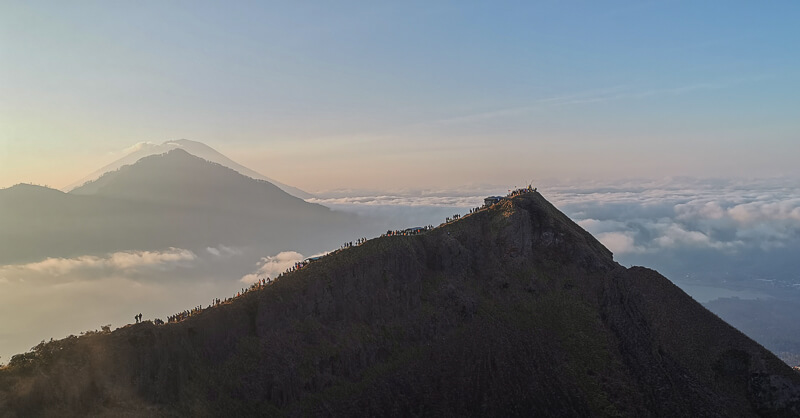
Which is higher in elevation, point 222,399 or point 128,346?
point 128,346

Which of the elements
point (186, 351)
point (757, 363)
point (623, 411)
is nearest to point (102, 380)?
point (186, 351)

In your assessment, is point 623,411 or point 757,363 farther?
point 757,363

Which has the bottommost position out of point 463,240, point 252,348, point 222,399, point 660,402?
point 660,402

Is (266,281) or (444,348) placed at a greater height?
(266,281)

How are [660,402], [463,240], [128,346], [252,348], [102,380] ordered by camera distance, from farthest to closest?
1. [463,240]
2. [660,402]
3. [252,348]
4. [128,346]
5. [102,380]

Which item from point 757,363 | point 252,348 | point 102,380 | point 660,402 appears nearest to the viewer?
point 102,380

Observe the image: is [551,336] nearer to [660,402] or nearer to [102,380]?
[660,402]
